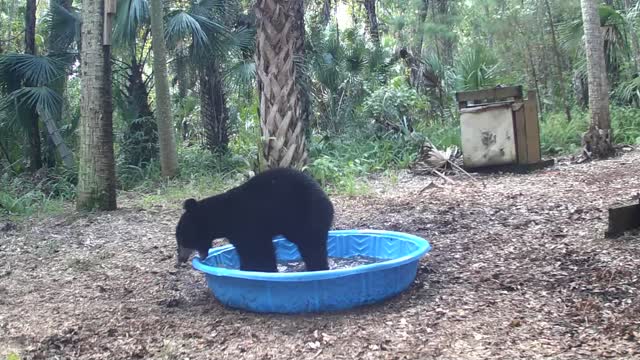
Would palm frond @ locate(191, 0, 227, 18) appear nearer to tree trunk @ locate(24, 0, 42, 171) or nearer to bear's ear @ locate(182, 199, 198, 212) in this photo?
tree trunk @ locate(24, 0, 42, 171)

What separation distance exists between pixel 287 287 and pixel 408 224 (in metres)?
2.65

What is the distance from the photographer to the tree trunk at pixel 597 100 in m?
9.42

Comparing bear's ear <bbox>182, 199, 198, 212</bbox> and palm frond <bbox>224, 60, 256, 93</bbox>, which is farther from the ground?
palm frond <bbox>224, 60, 256, 93</bbox>

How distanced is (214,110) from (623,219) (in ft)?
32.4

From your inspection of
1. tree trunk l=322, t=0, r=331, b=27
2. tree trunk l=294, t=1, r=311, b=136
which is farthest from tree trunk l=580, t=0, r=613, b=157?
tree trunk l=322, t=0, r=331, b=27

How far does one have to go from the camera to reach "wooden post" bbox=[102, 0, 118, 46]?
7.49 metres

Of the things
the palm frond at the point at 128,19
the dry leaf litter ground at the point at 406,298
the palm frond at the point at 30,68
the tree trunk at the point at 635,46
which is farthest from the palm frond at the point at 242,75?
the tree trunk at the point at 635,46

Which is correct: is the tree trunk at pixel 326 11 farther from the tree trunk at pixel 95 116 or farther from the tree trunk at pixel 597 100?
the tree trunk at pixel 95 116

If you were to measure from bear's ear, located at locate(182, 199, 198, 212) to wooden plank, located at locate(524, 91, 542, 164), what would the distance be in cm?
595

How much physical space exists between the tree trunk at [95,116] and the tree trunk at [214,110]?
535cm

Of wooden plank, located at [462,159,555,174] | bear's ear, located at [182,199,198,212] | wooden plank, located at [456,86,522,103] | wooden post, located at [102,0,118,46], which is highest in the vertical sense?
wooden post, located at [102,0,118,46]

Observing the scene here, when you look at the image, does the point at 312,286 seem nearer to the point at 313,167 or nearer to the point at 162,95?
the point at 313,167

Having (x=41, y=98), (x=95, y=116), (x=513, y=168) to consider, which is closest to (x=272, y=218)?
(x=95, y=116)

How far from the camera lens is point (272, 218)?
15.3 ft
